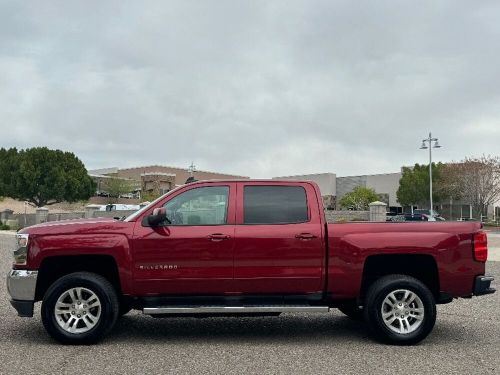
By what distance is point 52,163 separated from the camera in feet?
250

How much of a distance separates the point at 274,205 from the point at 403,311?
6.56 feet

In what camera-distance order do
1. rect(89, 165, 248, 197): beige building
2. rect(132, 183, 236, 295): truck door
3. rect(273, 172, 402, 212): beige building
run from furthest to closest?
rect(89, 165, 248, 197): beige building < rect(273, 172, 402, 212): beige building < rect(132, 183, 236, 295): truck door

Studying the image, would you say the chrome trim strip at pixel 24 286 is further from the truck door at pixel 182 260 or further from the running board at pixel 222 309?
the running board at pixel 222 309

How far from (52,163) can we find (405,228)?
75517mm

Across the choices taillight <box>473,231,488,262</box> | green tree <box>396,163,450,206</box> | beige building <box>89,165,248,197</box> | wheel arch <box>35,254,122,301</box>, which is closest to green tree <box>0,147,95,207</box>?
beige building <box>89,165,248,197</box>

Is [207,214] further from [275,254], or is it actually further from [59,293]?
[59,293]

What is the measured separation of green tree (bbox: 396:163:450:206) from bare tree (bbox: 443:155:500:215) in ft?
25.6

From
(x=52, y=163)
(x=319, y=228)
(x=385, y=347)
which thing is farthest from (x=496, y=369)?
(x=52, y=163)

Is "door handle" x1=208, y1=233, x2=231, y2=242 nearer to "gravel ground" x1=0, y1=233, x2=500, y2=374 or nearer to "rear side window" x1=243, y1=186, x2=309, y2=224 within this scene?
"rear side window" x1=243, y1=186, x2=309, y2=224

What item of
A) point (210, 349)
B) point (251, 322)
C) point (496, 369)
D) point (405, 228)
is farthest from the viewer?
point (251, 322)

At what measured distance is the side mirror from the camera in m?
6.34

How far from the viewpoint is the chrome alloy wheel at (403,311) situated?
6543mm

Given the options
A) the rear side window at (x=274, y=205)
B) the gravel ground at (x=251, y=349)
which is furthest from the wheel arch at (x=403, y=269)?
the rear side window at (x=274, y=205)

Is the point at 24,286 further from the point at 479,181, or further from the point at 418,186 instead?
the point at 418,186
